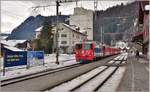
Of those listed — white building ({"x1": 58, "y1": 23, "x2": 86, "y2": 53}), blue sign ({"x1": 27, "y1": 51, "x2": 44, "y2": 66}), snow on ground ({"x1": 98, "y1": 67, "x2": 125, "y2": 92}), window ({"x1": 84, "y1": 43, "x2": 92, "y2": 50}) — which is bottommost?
snow on ground ({"x1": 98, "y1": 67, "x2": 125, "y2": 92})

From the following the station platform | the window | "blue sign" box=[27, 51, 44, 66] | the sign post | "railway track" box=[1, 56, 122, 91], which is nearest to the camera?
the station platform

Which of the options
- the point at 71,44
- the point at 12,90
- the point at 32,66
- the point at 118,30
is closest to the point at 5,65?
the point at 32,66

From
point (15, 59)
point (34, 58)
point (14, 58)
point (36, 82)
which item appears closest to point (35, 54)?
point (34, 58)

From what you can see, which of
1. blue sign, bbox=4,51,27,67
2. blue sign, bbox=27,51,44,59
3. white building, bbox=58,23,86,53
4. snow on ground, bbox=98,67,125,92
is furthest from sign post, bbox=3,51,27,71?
white building, bbox=58,23,86,53

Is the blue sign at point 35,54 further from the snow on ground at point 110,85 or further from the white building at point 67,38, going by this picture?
the white building at point 67,38

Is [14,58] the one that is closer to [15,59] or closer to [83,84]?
[15,59]

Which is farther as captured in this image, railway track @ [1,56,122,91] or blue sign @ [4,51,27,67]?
blue sign @ [4,51,27,67]

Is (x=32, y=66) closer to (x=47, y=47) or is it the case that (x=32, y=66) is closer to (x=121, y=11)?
(x=121, y=11)

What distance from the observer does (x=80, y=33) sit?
390 feet

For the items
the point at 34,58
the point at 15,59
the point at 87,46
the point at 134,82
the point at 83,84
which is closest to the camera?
the point at 83,84

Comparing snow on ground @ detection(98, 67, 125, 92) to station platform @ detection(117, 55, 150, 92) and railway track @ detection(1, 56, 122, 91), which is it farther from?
railway track @ detection(1, 56, 122, 91)

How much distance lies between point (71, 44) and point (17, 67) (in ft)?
286

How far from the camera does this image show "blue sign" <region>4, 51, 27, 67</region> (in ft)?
81.0

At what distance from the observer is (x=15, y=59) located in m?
26.7
